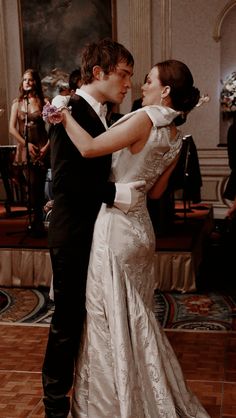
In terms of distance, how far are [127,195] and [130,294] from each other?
37 centimetres

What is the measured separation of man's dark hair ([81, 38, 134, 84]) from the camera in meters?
1.97

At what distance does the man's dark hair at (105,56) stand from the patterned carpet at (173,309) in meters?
2.07

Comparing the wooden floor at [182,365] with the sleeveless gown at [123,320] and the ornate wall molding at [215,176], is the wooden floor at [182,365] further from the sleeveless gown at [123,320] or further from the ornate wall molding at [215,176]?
the ornate wall molding at [215,176]

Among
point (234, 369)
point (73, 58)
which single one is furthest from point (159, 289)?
point (73, 58)

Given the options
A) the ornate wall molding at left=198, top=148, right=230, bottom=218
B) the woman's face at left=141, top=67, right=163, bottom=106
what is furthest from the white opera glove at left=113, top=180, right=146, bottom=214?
the ornate wall molding at left=198, top=148, right=230, bottom=218

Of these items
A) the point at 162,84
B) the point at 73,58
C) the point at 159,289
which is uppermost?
the point at 73,58

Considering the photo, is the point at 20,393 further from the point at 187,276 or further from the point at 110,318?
the point at 187,276

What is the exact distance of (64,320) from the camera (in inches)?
82.7

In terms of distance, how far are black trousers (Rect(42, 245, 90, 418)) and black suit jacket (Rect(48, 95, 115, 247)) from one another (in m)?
0.06

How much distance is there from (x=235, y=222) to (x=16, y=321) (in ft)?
5.43

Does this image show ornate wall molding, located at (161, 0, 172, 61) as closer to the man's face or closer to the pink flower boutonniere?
the man's face

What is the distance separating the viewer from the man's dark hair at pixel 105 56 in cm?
197

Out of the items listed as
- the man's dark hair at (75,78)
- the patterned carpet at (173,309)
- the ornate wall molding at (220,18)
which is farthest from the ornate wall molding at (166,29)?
the patterned carpet at (173,309)

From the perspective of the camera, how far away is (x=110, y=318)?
81.3 inches
